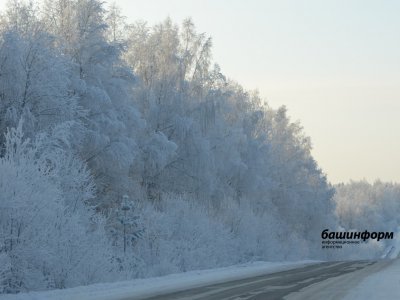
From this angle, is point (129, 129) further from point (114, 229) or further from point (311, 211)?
point (311, 211)

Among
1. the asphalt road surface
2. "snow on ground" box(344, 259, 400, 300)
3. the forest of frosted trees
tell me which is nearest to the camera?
"snow on ground" box(344, 259, 400, 300)

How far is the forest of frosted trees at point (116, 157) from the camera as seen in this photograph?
49.9ft

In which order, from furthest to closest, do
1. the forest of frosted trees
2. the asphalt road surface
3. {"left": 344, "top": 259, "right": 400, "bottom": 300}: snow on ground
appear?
the forest of frosted trees, the asphalt road surface, {"left": 344, "top": 259, "right": 400, "bottom": 300}: snow on ground

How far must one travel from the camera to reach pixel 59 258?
15375mm

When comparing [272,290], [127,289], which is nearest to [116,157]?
[127,289]

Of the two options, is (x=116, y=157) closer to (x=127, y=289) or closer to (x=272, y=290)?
(x=127, y=289)

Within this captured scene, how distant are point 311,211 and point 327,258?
8.46 meters

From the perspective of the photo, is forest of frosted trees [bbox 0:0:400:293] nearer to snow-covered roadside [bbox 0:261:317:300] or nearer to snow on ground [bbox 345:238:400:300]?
snow-covered roadside [bbox 0:261:317:300]

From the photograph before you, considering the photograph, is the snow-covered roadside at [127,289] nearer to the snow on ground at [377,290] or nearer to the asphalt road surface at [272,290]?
the asphalt road surface at [272,290]

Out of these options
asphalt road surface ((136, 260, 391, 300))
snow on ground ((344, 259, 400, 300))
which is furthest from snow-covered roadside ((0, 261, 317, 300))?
snow on ground ((344, 259, 400, 300))

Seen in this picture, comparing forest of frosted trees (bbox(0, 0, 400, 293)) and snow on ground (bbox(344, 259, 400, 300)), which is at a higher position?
forest of frosted trees (bbox(0, 0, 400, 293))

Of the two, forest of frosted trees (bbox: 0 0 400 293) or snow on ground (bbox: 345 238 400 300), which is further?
forest of frosted trees (bbox: 0 0 400 293)

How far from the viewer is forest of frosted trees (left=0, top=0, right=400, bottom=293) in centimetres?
1522

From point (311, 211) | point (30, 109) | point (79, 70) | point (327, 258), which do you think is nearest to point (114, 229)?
point (30, 109)
